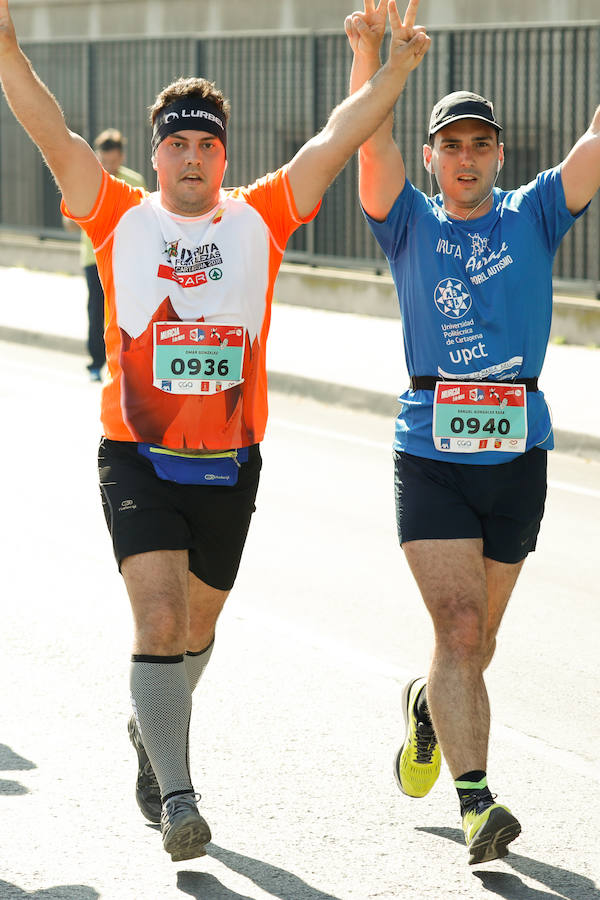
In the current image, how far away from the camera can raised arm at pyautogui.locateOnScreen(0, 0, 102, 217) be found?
4543 millimetres

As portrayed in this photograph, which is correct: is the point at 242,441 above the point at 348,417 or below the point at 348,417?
above

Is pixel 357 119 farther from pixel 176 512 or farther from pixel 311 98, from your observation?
pixel 311 98

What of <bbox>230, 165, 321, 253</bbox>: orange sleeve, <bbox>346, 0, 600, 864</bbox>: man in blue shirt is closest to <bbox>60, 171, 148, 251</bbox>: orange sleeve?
<bbox>230, 165, 321, 253</bbox>: orange sleeve

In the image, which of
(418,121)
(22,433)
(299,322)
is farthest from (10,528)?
(418,121)

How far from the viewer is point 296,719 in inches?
221

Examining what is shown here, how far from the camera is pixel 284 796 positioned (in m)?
4.91

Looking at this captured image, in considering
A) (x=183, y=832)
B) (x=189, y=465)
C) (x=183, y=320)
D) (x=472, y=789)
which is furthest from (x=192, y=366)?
(x=472, y=789)

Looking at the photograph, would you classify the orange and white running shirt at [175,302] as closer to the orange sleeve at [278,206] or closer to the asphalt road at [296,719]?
the orange sleeve at [278,206]

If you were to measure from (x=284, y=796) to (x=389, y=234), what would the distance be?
1.71 m

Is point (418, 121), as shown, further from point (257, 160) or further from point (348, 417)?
point (348, 417)

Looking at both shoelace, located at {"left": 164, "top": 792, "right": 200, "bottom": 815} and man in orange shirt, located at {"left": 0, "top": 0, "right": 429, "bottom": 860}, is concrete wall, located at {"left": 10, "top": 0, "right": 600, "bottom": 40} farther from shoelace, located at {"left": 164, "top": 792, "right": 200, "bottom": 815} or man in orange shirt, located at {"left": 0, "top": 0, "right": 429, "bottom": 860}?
shoelace, located at {"left": 164, "top": 792, "right": 200, "bottom": 815}

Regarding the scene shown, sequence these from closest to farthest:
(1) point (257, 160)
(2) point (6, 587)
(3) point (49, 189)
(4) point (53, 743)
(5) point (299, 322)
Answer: (4) point (53, 743)
(2) point (6, 587)
(5) point (299, 322)
(1) point (257, 160)
(3) point (49, 189)

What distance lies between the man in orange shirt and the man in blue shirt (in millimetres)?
282

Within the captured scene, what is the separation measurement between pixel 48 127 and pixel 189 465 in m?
1.02
